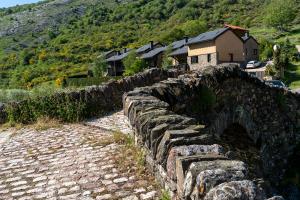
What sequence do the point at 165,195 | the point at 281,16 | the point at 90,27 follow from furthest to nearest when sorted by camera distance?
the point at 90,27
the point at 281,16
the point at 165,195

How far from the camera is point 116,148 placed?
741cm

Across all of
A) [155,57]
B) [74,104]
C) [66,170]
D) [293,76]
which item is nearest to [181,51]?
[155,57]

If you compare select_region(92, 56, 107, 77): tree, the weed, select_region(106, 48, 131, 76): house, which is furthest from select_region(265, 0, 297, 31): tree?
the weed

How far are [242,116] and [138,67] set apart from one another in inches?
1721

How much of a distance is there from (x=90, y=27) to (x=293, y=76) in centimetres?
9881

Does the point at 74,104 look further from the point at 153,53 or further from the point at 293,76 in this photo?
the point at 153,53

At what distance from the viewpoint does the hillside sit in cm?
9475

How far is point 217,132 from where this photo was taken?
9.23 meters

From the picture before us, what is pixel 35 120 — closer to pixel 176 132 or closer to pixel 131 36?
pixel 176 132

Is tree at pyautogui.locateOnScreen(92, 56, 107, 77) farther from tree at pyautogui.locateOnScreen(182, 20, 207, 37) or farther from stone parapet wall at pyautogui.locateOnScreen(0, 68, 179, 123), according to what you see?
stone parapet wall at pyautogui.locateOnScreen(0, 68, 179, 123)

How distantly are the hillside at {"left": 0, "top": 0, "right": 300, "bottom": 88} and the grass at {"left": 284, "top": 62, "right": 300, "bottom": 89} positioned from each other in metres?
25.9

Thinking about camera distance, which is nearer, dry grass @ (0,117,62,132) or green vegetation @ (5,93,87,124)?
dry grass @ (0,117,62,132)

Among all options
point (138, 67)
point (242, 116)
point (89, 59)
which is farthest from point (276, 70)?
point (89, 59)

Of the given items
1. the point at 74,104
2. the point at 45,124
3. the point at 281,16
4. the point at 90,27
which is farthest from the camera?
the point at 90,27
